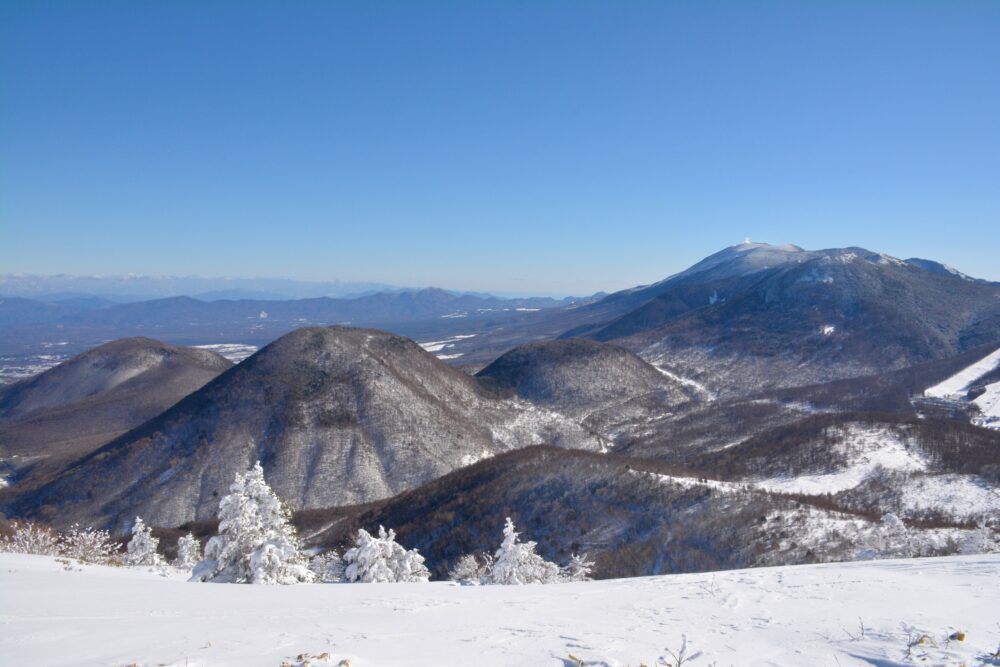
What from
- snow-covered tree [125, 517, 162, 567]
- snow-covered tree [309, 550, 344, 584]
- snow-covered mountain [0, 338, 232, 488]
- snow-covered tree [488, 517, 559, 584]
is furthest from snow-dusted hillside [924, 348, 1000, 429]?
snow-covered mountain [0, 338, 232, 488]

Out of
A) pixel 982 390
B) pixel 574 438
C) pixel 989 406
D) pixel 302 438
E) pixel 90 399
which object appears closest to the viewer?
pixel 302 438

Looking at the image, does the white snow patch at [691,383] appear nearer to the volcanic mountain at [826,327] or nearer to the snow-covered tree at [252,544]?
the volcanic mountain at [826,327]

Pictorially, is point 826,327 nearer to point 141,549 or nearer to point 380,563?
point 380,563

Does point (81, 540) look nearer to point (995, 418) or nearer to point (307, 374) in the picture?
point (307, 374)

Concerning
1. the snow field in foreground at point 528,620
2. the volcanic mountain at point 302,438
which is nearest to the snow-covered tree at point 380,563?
the snow field in foreground at point 528,620

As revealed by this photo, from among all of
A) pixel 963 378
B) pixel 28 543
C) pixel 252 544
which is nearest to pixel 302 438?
pixel 28 543

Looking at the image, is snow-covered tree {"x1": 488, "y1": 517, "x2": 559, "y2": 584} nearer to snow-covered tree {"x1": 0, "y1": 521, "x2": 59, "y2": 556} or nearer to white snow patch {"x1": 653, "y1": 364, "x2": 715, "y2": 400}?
snow-covered tree {"x1": 0, "y1": 521, "x2": 59, "y2": 556}
